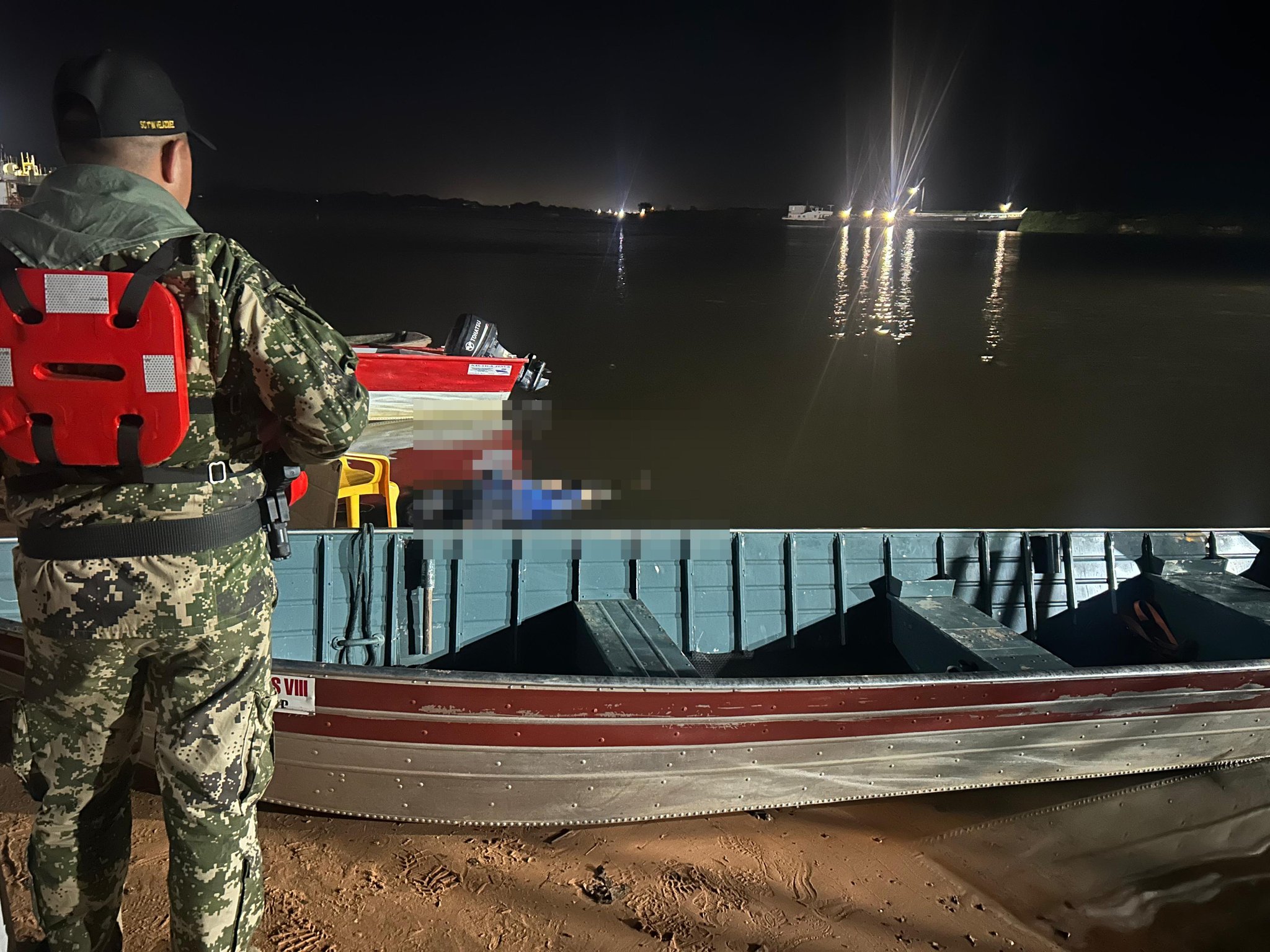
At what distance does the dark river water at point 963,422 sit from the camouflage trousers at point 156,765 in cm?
293

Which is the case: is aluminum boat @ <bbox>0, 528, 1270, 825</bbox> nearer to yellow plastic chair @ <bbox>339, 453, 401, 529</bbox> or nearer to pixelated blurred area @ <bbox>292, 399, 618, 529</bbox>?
pixelated blurred area @ <bbox>292, 399, 618, 529</bbox>

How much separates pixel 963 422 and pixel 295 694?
17857 millimetres

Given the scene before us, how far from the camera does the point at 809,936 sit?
374 centimetres

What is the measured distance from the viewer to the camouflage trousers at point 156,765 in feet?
6.84

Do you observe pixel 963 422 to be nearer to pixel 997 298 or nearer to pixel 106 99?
pixel 106 99

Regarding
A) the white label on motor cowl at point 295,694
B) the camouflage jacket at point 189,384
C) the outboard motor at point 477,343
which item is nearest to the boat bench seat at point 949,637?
the white label on motor cowl at point 295,694

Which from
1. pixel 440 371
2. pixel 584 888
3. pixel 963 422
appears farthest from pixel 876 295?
pixel 584 888

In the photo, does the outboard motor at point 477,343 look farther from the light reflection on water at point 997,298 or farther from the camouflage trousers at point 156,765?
the light reflection on water at point 997,298

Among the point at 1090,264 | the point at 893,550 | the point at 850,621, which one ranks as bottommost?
the point at 850,621

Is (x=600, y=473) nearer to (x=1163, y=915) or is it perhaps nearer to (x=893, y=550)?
(x=893, y=550)

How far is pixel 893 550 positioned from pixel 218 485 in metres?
4.88

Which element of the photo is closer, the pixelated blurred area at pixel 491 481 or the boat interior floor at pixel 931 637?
the pixelated blurred area at pixel 491 481

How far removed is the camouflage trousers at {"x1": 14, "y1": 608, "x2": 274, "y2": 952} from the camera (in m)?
2.08

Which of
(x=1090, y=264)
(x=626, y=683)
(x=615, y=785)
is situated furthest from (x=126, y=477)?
(x=1090, y=264)
